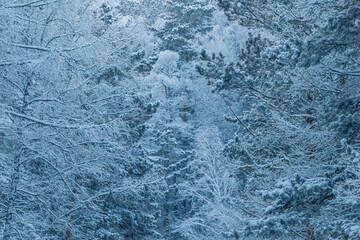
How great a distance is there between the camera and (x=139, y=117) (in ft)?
31.1

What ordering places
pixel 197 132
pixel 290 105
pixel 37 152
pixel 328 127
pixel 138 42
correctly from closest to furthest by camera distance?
pixel 328 127 < pixel 290 105 < pixel 37 152 < pixel 138 42 < pixel 197 132

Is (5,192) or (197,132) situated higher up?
(5,192)

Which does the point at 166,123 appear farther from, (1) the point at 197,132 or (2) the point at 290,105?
(2) the point at 290,105

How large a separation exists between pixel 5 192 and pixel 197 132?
10083 mm

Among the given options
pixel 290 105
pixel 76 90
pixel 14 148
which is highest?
pixel 290 105

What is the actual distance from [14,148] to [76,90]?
158 centimetres

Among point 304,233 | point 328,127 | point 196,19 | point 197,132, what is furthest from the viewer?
point 196,19

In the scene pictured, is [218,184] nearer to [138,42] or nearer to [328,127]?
[138,42]

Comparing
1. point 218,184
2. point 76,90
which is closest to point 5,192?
point 76,90

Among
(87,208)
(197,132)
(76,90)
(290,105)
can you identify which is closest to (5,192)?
(87,208)

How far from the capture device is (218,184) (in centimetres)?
1462

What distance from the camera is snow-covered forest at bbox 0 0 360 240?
17.6ft

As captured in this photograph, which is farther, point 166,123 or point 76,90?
point 166,123

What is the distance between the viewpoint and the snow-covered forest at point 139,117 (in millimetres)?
5367
